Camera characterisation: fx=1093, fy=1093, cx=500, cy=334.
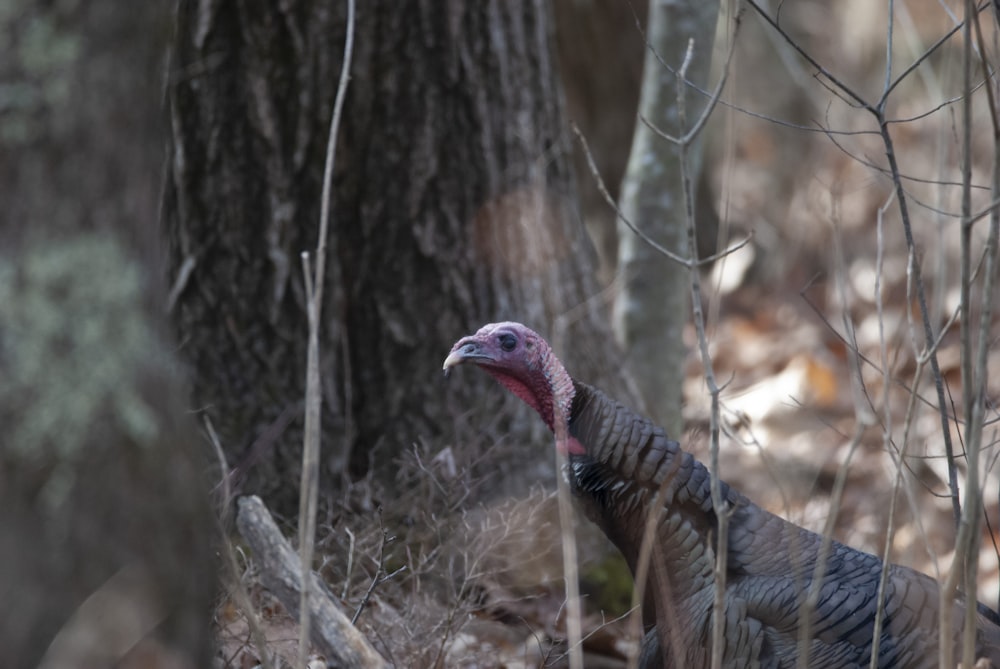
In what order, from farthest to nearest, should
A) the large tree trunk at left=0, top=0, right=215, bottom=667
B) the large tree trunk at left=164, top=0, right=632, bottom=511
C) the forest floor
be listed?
1. the large tree trunk at left=164, top=0, right=632, bottom=511
2. the forest floor
3. the large tree trunk at left=0, top=0, right=215, bottom=667

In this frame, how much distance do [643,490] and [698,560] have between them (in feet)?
0.80

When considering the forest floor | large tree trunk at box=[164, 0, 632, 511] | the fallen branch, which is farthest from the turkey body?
large tree trunk at box=[164, 0, 632, 511]

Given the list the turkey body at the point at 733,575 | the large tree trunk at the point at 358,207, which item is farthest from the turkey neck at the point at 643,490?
the large tree trunk at the point at 358,207

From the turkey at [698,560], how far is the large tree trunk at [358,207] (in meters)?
1.09

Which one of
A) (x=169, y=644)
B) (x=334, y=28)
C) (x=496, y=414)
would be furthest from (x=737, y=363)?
(x=169, y=644)

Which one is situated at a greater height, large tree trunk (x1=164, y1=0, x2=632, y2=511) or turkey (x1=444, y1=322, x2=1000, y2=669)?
large tree trunk (x1=164, y1=0, x2=632, y2=511)

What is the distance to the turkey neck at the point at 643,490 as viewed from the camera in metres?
3.04

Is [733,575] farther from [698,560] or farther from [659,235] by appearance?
[659,235]

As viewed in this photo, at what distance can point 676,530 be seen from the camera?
120 inches

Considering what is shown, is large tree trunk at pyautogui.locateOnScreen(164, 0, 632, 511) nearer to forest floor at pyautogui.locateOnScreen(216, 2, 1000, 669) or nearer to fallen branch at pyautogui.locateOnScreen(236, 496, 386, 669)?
forest floor at pyautogui.locateOnScreen(216, 2, 1000, 669)

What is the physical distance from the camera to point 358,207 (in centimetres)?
429

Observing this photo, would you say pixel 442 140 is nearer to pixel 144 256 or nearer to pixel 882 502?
pixel 144 256

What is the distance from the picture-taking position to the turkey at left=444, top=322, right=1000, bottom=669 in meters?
2.89

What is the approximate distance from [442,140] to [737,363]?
185 inches
